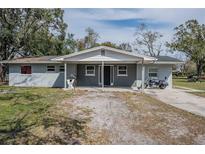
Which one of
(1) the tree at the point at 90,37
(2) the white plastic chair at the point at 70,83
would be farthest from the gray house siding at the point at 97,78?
(1) the tree at the point at 90,37

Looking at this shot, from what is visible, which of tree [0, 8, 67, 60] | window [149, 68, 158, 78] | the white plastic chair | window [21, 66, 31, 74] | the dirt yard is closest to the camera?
the dirt yard

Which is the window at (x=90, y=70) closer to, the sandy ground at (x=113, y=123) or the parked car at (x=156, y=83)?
the parked car at (x=156, y=83)

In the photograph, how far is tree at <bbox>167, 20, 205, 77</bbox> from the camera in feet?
147

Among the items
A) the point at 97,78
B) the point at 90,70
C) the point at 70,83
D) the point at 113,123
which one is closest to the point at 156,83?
the point at 97,78

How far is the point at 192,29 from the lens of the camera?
47.7m

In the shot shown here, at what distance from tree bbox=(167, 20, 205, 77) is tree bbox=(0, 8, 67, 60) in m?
23.9

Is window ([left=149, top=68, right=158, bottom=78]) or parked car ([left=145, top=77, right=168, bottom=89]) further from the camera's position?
window ([left=149, top=68, right=158, bottom=78])

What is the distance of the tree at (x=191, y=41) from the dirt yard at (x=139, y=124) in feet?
115

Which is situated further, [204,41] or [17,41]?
[204,41]

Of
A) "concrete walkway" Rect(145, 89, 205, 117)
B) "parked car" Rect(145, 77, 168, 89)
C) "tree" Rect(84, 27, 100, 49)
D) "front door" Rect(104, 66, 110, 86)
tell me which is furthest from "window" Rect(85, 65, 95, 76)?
"tree" Rect(84, 27, 100, 49)

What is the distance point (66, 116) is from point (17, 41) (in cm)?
2131

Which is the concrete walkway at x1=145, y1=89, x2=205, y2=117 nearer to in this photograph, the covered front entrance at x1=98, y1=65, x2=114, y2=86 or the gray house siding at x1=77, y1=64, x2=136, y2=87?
the gray house siding at x1=77, y1=64, x2=136, y2=87
